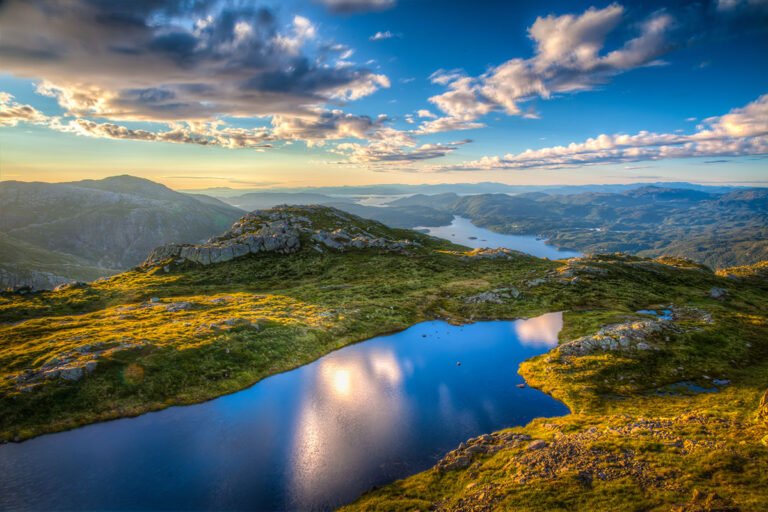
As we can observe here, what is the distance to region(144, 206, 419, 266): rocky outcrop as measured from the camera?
126500 millimetres

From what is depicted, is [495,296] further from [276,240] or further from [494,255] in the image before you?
[276,240]

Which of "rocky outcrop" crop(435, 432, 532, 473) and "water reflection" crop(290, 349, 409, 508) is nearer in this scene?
"rocky outcrop" crop(435, 432, 532, 473)

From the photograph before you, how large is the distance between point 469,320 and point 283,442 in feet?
171

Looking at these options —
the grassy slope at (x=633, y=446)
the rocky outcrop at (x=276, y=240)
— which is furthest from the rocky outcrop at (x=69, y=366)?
the rocky outcrop at (x=276, y=240)

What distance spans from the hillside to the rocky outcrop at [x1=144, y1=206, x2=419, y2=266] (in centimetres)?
160

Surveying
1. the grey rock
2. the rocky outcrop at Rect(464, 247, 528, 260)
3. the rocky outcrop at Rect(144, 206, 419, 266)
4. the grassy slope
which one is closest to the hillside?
the grassy slope

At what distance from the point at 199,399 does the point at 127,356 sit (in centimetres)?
1466

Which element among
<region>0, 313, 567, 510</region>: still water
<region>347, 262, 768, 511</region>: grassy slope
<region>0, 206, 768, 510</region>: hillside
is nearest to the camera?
<region>347, 262, 768, 511</region>: grassy slope

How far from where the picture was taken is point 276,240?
13662 cm

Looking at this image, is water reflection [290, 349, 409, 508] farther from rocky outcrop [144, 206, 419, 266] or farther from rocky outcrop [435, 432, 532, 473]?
rocky outcrop [144, 206, 419, 266]

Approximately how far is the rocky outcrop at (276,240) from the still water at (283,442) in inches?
3433

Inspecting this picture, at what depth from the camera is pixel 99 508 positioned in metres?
29.1

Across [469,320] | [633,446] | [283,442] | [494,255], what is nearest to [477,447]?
[633,446]

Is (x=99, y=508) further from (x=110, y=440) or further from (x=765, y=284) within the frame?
(x=765, y=284)
